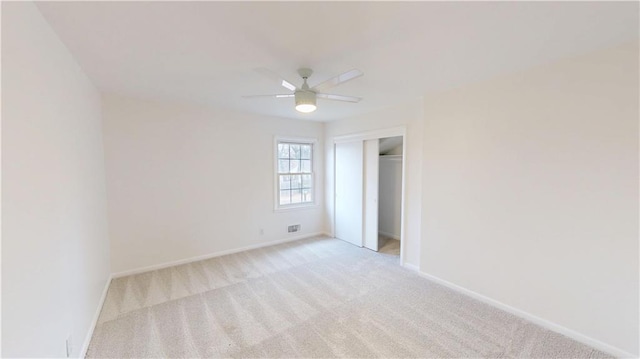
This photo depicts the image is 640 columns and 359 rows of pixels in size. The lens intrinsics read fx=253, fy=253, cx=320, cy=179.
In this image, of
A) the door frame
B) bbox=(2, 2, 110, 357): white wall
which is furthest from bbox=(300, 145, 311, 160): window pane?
bbox=(2, 2, 110, 357): white wall

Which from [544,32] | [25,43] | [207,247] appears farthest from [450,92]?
[207,247]

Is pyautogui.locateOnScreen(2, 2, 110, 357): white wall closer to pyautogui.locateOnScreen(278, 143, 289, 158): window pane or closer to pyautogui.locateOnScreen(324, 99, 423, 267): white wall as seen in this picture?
pyautogui.locateOnScreen(278, 143, 289, 158): window pane

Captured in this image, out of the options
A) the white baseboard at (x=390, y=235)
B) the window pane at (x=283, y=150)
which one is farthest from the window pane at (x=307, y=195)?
the white baseboard at (x=390, y=235)

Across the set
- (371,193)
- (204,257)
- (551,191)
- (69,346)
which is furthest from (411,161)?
(69,346)

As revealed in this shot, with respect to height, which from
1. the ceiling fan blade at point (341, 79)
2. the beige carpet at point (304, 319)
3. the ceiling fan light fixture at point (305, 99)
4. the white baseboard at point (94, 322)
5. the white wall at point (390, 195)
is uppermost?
the ceiling fan blade at point (341, 79)

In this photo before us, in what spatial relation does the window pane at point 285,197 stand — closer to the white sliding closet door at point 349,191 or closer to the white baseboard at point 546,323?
the white sliding closet door at point 349,191

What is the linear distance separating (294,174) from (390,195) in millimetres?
1981

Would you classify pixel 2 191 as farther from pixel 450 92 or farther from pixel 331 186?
pixel 331 186

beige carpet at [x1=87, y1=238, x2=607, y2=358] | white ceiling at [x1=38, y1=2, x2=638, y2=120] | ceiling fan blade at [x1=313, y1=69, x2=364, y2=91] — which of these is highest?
white ceiling at [x1=38, y1=2, x2=638, y2=120]

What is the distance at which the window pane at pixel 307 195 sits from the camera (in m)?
5.10

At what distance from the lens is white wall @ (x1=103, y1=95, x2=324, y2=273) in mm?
3277

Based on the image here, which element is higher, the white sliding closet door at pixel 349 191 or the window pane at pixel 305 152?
the window pane at pixel 305 152

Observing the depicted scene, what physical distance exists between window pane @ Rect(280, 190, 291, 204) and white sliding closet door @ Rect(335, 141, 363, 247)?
0.94 m

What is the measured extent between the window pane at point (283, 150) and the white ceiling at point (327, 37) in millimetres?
2043
